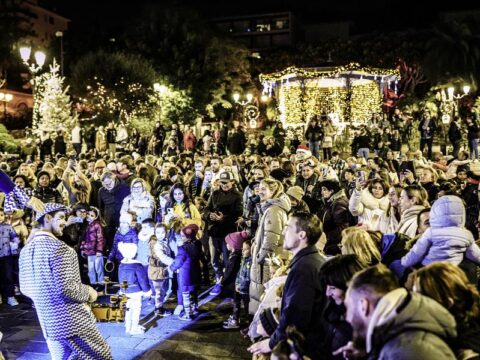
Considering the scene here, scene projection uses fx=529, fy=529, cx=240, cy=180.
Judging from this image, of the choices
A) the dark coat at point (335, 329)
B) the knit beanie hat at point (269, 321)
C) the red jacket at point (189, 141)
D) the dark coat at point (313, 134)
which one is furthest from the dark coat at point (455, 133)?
the dark coat at point (335, 329)

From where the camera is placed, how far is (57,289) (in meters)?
4.55

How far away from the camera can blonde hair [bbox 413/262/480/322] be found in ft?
8.77

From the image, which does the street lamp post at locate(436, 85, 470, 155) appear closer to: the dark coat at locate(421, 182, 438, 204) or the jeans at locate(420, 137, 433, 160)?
the jeans at locate(420, 137, 433, 160)

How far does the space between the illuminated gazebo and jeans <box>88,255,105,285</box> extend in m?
15.4

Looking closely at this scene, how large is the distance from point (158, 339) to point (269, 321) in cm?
285

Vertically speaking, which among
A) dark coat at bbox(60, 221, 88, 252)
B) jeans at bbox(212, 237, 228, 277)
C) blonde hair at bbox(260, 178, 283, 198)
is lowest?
jeans at bbox(212, 237, 228, 277)

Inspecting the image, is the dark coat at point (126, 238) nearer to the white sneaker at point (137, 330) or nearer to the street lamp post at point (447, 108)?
the white sneaker at point (137, 330)

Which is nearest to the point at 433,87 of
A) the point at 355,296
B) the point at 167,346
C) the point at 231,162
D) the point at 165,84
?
the point at 165,84

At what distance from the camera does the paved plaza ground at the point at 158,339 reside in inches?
239

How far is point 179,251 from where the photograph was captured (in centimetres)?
723

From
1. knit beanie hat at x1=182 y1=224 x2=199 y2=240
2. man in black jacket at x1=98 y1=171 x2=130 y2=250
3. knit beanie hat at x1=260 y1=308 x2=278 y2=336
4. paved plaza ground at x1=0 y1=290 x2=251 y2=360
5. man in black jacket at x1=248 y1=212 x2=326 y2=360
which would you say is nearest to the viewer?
man in black jacket at x1=248 y1=212 x2=326 y2=360

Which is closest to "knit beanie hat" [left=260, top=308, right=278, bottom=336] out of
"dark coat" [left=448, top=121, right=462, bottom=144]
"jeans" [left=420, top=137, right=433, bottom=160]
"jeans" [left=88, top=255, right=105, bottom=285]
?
"jeans" [left=88, top=255, right=105, bottom=285]

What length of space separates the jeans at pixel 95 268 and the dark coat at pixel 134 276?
6.04ft

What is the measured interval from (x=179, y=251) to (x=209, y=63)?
27682 millimetres
